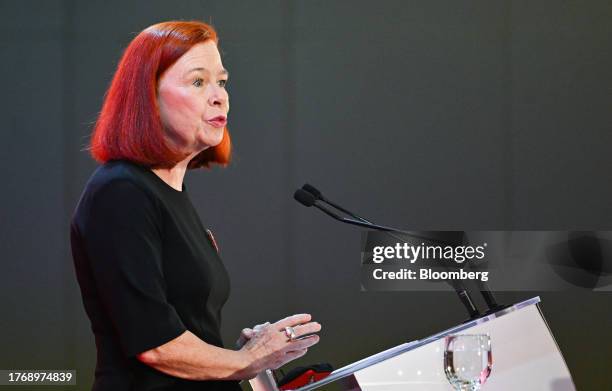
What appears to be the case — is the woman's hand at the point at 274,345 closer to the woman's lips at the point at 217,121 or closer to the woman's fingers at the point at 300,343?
the woman's fingers at the point at 300,343

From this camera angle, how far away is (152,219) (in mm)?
1336

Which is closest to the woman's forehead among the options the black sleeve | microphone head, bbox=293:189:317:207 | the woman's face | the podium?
the woman's face

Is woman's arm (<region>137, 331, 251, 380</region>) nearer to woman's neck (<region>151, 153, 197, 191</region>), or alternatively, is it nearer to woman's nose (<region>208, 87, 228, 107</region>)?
woman's neck (<region>151, 153, 197, 191</region>)

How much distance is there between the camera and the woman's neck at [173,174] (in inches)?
58.2

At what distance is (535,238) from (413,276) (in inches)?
22.0

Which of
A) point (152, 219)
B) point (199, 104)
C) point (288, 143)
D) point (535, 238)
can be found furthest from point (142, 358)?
point (535, 238)

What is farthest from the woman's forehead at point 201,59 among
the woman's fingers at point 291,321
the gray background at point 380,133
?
the gray background at point 380,133

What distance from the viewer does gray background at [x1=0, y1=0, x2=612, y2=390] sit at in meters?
3.65

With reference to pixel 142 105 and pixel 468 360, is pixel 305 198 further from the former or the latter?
pixel 468 360

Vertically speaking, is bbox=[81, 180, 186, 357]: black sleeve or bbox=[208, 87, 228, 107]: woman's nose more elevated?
bbox=[208, 87, 228, 107]: woman's nose

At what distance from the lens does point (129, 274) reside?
4.17 ft

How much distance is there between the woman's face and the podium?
1.66 feet

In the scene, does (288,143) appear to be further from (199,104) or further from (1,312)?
(199,104)

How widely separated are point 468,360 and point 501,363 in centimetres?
69
